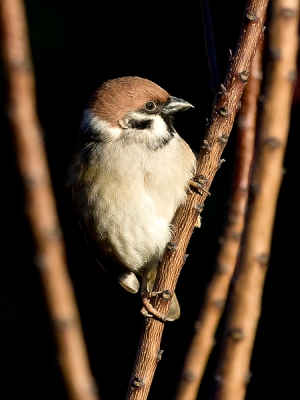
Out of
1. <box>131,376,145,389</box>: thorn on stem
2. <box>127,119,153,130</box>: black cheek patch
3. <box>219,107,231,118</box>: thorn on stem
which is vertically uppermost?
<box>127,119,153,130</box>: black cheek patch

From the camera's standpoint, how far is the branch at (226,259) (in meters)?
1.22

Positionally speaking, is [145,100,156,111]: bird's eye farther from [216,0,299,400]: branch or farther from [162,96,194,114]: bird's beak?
[216,0,299,400]: branch

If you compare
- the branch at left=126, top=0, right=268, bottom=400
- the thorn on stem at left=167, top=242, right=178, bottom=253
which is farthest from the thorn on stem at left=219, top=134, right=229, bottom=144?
the thorn on stem at left=167, top=242, right=178, bottom=253

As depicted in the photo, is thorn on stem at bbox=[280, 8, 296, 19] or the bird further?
the bird

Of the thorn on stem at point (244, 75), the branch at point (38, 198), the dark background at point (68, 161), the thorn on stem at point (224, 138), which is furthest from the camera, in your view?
the dark background at point (68, 161)

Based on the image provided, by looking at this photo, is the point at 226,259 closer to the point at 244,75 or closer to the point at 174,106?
the point at 244,75

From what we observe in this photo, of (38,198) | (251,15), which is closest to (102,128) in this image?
(251,15)

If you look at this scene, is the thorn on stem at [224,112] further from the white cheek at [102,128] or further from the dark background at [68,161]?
the dark background at [68,161]

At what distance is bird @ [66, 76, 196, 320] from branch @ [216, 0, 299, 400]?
1.20 meters

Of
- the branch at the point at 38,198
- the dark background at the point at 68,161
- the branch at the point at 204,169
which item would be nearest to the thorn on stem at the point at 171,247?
the branch at the point at 204,169

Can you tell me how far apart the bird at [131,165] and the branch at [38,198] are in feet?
5.30

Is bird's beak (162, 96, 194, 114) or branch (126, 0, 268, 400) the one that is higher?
bird's beak (162, 96, 194, 114)

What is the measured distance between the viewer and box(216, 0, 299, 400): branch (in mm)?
957

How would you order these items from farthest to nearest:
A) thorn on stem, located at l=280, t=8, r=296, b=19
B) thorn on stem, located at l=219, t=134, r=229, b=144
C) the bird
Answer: the bird, thorn on stem, located at l=219, t=134, r=229, b=144, thorn on stem, located at l=280, t=8, r=296, b=19
